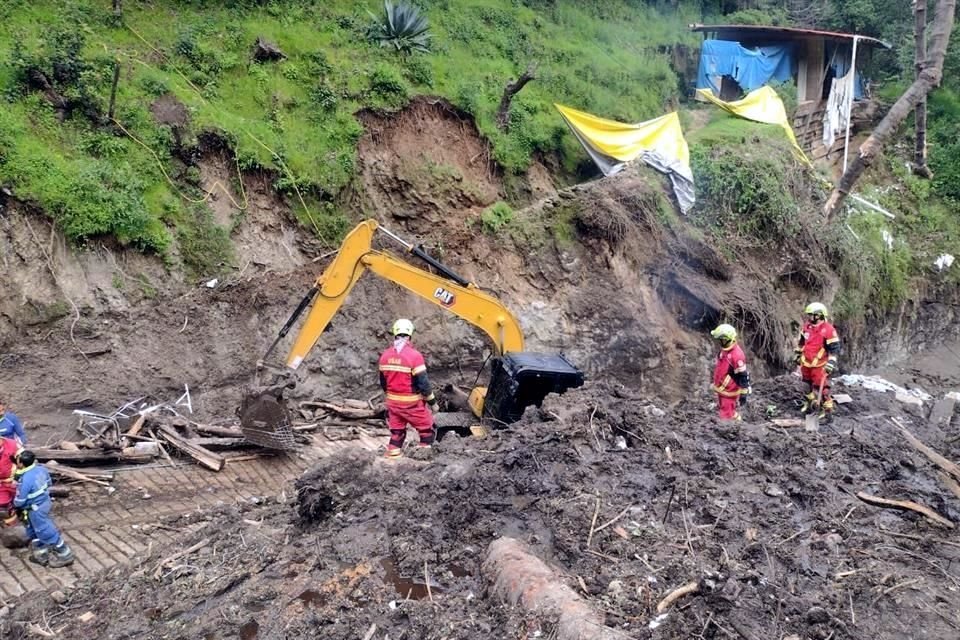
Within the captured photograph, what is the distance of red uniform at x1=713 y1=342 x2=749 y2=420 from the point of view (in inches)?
356

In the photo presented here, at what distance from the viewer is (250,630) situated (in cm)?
463

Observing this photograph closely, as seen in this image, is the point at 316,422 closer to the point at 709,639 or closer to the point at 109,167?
the point at 109,167

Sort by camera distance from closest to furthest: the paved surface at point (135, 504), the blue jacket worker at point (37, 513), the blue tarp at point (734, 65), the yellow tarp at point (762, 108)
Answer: the blue jacket worker at point (37, 513) < the paved surface at point (135, 504) < the yellow tarp at point (762, 108) < the blue tarp at point (734, 65)

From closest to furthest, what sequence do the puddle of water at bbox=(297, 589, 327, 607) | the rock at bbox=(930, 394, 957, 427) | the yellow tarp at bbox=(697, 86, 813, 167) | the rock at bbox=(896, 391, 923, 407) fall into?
the puddle of water at bbox=(297, 589, 327, 607) < the rock at bbox=(930, 394, 957, 427) < the rock at bbox=(896, 391, 923, 407) < the yellow tarp at bbox=(697, 86, 813, 167)

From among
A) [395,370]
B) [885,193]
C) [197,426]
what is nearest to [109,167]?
[197,426]

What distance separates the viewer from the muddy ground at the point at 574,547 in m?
4.35

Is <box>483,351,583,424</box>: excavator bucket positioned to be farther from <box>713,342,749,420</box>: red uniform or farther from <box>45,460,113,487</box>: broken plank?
<box>45,460,113,487</box>: broken plank

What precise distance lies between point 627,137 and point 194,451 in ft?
31.5

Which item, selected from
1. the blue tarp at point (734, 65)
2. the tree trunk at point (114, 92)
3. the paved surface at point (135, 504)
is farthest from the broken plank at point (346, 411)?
the blue tarp at point (734, 65)

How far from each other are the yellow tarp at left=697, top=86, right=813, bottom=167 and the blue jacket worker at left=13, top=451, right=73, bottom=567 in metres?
15.7

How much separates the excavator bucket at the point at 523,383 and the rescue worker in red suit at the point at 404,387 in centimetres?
86

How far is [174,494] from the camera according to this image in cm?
737

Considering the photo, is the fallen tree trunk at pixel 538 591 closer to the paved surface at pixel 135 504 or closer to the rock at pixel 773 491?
the rock at pixel 773 491

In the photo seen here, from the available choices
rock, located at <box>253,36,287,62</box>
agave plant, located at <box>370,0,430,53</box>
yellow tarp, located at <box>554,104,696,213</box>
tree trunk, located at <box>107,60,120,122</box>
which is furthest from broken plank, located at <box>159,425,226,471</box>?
yellow tarp, located at <box>554,104,696,213</box>
